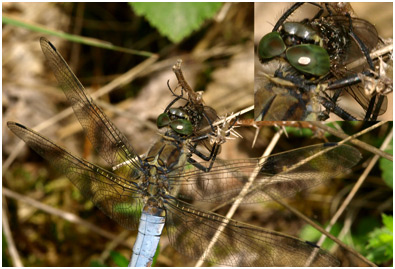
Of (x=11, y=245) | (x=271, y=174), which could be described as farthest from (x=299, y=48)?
→ (x=11, y=245)

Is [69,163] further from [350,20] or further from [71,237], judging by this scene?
[350,20]

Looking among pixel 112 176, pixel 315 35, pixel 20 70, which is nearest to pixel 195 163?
pixel 112 176

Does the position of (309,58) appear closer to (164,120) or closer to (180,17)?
(164,120)

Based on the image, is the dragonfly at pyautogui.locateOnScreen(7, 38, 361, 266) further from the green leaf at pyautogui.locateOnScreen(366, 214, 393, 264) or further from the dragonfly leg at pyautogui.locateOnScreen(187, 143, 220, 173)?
the green leaf at pyautogui.locateOnScreen(366, 214, 393, 264)

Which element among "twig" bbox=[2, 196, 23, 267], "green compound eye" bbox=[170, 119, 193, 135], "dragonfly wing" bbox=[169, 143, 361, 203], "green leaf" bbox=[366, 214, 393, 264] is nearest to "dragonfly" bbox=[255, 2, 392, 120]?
"dragonfly wing" bbox=[169, 143, 361, 203]

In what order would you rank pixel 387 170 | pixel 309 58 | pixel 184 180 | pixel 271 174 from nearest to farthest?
pixel 309 58
pixel 271 174
pixel 184 180
pixel 387 170
